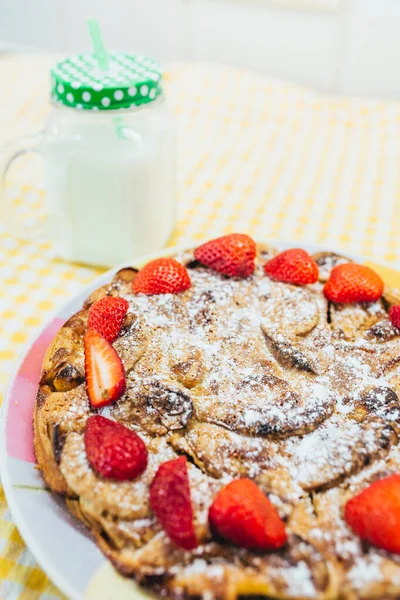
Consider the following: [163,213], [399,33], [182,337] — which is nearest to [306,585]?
[182,337]

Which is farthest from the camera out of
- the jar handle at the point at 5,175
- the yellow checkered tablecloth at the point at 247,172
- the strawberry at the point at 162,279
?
the yellow checkered tablecloth at the point at 247,172

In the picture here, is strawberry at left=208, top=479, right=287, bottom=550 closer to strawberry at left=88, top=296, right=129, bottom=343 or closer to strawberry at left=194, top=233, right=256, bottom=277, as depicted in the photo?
strawberry at left=88, top=296, right=129, bottom=343

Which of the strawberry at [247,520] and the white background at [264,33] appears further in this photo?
the white background at [264,33]

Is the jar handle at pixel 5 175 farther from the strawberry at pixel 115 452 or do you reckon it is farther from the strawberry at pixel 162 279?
the strawberry at pixel 115 452

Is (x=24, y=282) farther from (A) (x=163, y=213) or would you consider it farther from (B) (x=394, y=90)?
(B) (x=394, y=90)

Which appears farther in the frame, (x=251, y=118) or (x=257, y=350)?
(x=251, y=118)

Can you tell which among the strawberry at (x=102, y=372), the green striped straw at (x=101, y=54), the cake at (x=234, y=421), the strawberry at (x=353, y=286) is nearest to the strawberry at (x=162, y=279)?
the cake at (x=234, y=421)

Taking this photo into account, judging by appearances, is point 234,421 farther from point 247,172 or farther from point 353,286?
point 247,172
